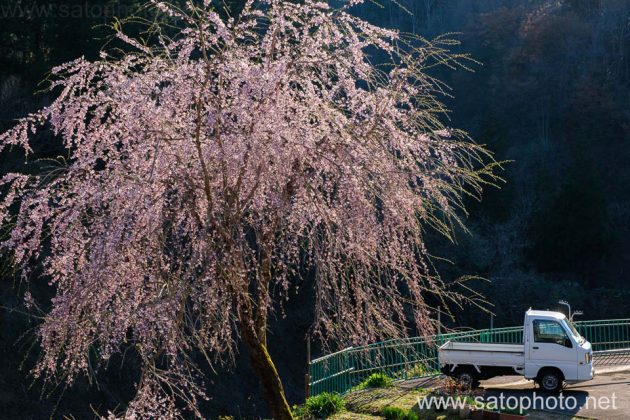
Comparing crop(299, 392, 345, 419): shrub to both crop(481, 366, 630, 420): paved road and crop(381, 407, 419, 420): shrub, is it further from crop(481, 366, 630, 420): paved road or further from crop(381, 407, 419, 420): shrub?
crop(481, 366, 630, 420): paved road

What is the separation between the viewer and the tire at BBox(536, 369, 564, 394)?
13097mm

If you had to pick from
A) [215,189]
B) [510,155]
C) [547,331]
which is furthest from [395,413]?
[510,155]

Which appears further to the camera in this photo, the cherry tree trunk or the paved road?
the paved road

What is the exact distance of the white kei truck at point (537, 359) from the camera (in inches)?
515

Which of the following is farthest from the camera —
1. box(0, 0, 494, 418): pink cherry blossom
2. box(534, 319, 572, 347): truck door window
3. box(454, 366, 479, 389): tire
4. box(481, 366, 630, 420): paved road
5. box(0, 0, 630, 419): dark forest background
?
box(0, 0, 630, 419): dark forest background

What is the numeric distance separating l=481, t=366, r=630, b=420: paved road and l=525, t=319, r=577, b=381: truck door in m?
0.43
